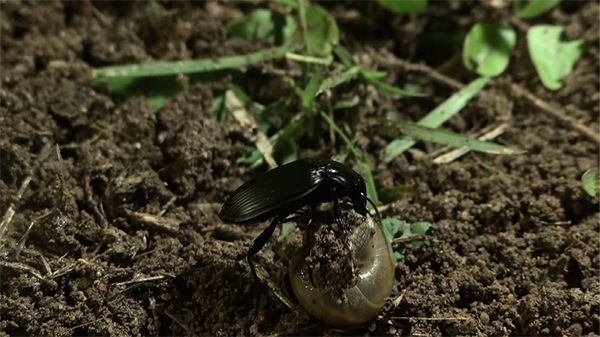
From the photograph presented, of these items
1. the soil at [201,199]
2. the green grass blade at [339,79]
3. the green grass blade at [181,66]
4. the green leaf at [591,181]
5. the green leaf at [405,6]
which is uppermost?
the green leaf at [405,6]

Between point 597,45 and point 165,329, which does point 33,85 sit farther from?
point 597,45

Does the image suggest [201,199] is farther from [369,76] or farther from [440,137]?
[440,137]

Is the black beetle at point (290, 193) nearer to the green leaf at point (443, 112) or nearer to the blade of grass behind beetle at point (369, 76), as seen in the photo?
the green leaf at point (443, 112)

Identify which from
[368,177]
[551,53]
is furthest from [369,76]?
[551,53]

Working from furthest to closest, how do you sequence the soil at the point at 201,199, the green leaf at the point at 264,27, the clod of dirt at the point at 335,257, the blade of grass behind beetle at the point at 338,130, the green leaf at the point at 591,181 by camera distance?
the green leaf at the point at 264,27 → the blade of grass behind beetle at the point at 338,130 → the green leaf at the point at 591,181 → the soil at the point at 201,199 → the clod of dirt at the point at 335,257

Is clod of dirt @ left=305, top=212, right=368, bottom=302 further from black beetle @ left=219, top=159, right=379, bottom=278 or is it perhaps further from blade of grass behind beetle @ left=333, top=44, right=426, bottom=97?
blade of grass behind beetle @ left=333, top=44, right=426, bottom=97

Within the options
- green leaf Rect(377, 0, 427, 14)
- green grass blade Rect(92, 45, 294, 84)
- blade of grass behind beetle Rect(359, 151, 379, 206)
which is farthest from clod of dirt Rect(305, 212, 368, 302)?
green leaf Rect(377, 0, 427, 14)

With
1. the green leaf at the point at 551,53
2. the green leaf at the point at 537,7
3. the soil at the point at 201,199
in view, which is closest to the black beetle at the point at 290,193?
the soil at the point at 201,199

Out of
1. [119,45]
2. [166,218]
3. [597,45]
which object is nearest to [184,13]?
[119,45]
